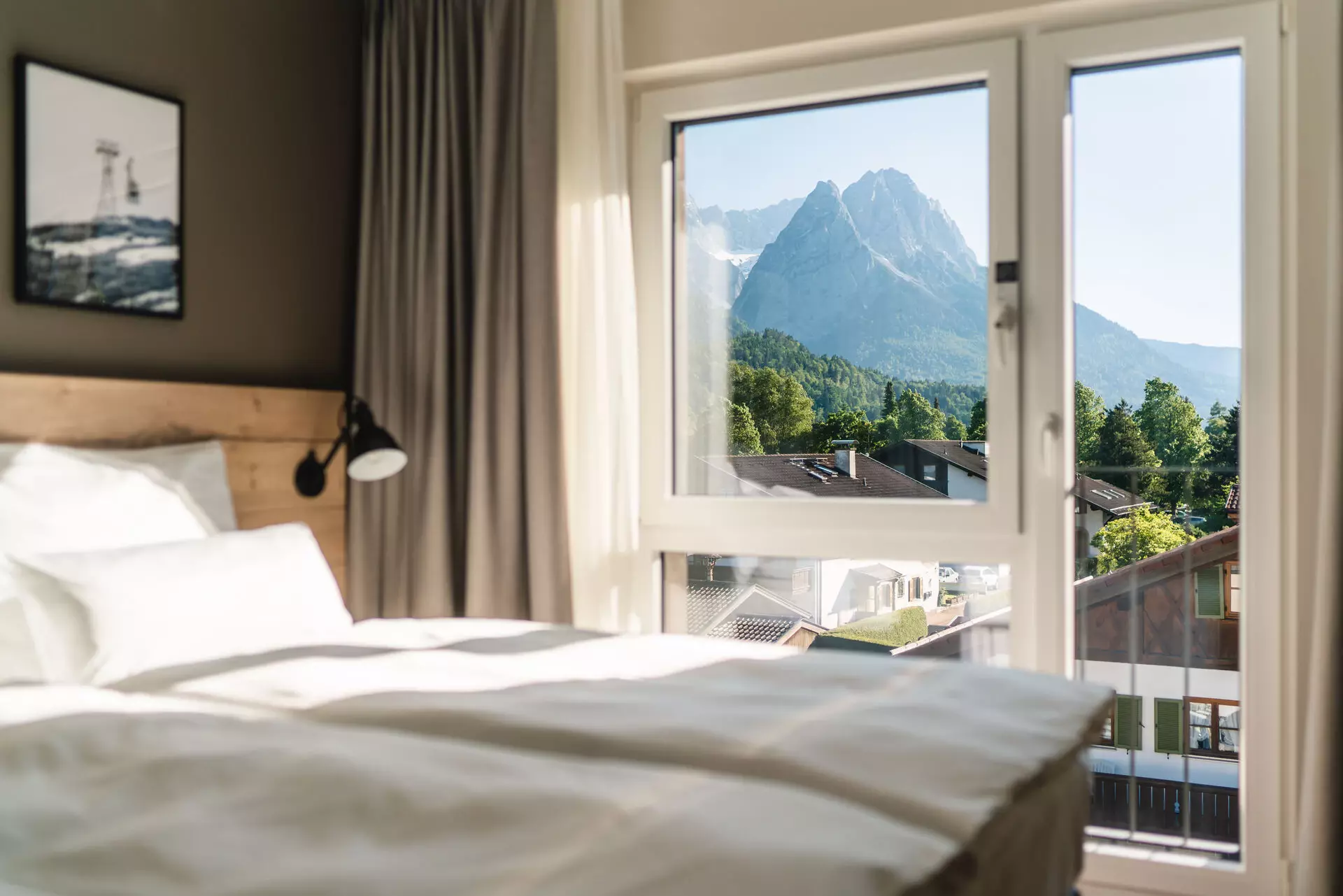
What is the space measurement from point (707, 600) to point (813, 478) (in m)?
0.46

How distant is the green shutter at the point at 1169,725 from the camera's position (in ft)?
8.19

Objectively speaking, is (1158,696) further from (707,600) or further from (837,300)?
(837,300)

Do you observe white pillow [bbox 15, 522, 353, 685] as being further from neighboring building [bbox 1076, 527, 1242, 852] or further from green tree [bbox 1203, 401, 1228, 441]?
green tree [bbox 1203, 401, 1228, 441]

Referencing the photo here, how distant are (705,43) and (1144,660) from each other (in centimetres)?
190

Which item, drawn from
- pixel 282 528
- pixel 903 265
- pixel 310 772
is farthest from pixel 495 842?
pixel 903 265

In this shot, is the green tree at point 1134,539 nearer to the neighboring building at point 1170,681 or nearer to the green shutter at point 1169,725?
the neighboring building at point 1170,681

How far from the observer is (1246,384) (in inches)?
93.1

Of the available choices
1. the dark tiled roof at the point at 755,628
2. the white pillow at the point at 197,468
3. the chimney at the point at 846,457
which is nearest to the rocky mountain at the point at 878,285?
the chimney at the point at 846,457

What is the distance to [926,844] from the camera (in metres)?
1.02

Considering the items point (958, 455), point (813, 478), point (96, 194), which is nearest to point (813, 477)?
point (813, 478)

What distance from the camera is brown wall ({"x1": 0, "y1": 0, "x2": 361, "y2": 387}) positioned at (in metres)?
2.37

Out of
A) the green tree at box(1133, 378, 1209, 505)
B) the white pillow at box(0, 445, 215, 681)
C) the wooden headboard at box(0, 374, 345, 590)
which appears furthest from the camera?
the green tree at box(1133, 378, 1209, 505)

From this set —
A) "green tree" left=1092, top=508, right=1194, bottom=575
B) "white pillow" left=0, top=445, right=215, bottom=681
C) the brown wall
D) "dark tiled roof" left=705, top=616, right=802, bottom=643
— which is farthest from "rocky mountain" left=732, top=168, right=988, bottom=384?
"white pillow" left=0, top=445, right=215, bottom=681

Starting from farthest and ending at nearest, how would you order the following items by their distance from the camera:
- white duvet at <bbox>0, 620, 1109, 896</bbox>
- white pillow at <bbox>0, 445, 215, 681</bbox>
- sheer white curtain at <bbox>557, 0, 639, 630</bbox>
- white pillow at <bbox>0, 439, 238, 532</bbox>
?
sheer white curtain at <bbox>557, 0, 639, 630</bbox>, white pillow at <bbox>0, 439, 238, 532</bbox>, white pillow at <bbox>0, 445, 215, 681</bbox>, white duvet at <bbox>0, 620, 1109, 896</bbox>
